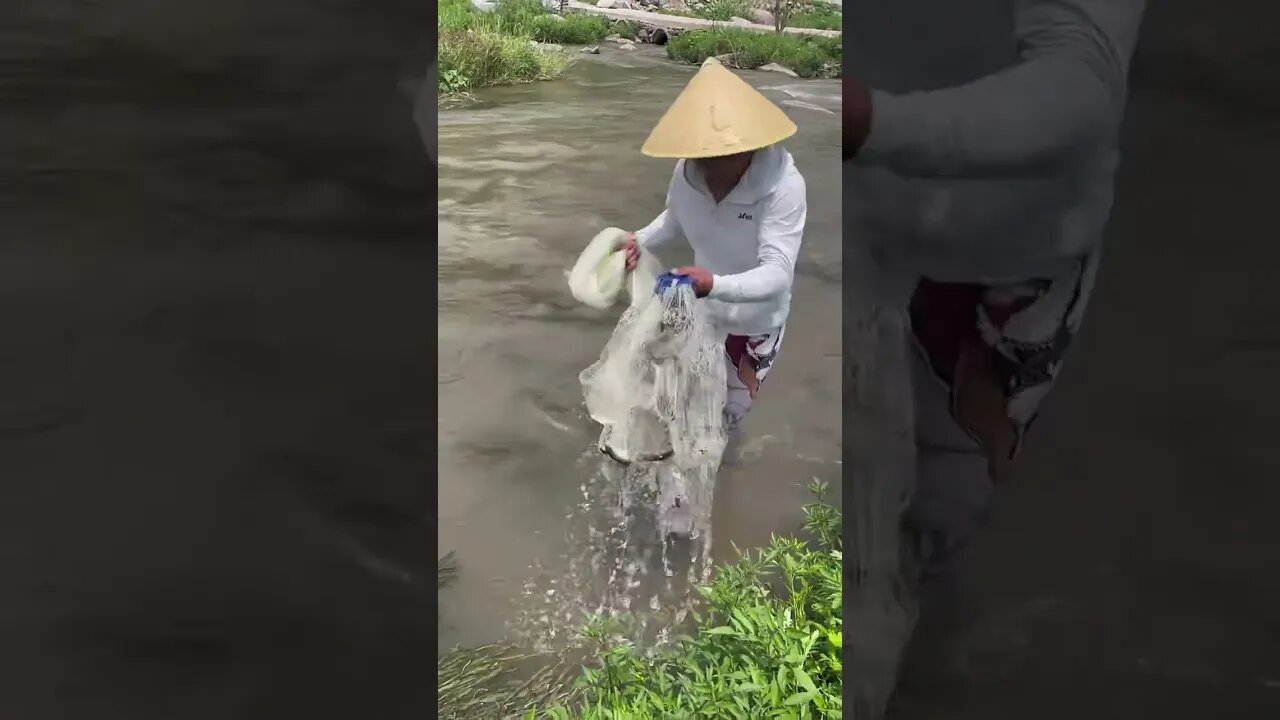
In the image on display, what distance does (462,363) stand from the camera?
3.79 metres

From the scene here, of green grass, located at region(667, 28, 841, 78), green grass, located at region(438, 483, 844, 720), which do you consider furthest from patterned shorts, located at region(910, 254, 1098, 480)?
green grass, located at region(667, 28, 841, 78)

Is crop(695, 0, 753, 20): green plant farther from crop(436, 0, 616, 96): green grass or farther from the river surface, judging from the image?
crop(436, 0, 616, 96): green grass

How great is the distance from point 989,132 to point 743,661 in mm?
1231

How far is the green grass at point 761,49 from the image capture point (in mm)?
6582

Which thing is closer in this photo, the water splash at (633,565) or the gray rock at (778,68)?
the water splash at (633,565)

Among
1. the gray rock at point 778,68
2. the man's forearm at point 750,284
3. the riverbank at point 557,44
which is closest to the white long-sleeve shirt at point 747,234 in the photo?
the man's forearm at point 750,284

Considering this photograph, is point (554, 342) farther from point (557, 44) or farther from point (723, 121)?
point (557, 44)

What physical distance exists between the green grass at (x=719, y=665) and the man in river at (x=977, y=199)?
65 cm

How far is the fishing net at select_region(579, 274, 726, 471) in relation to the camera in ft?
6.52

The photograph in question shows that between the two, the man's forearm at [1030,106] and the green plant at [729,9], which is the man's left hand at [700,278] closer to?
the man's forearm at [1030,106]

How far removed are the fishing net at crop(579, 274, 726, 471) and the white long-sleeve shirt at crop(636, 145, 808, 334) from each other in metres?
0.09
